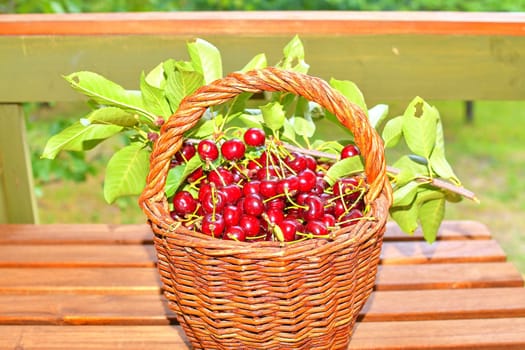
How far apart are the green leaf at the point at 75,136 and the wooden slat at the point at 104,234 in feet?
1.47

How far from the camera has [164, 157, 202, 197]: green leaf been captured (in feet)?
3.59

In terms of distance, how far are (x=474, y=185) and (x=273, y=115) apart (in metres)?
3.05

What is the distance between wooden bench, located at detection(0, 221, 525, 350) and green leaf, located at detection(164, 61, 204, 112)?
409 millimetres

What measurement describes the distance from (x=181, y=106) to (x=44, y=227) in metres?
0.81

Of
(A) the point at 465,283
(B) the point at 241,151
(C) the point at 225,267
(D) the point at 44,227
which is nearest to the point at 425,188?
(A) the point at 465,283

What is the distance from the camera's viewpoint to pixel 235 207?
1027 mm

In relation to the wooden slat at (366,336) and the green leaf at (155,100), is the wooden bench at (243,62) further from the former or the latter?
the green leaf at (155,100)

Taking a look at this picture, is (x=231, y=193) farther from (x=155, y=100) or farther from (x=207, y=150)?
(x=155, y=100)

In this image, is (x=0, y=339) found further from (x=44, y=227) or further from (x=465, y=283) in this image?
(x=465, y=283)

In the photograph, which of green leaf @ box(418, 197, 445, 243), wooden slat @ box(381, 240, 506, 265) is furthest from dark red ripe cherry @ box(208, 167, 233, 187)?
wooden slat @ box(381, 240, 506, 265)

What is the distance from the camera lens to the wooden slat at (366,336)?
1.20 meters

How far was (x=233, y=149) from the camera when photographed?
1.08 meters

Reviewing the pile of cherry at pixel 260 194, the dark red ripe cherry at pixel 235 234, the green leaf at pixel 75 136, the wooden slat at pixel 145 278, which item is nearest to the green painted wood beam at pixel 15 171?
the wooden slat at pixel 145 278

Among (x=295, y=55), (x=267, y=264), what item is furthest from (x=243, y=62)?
(x=267, y=264)
